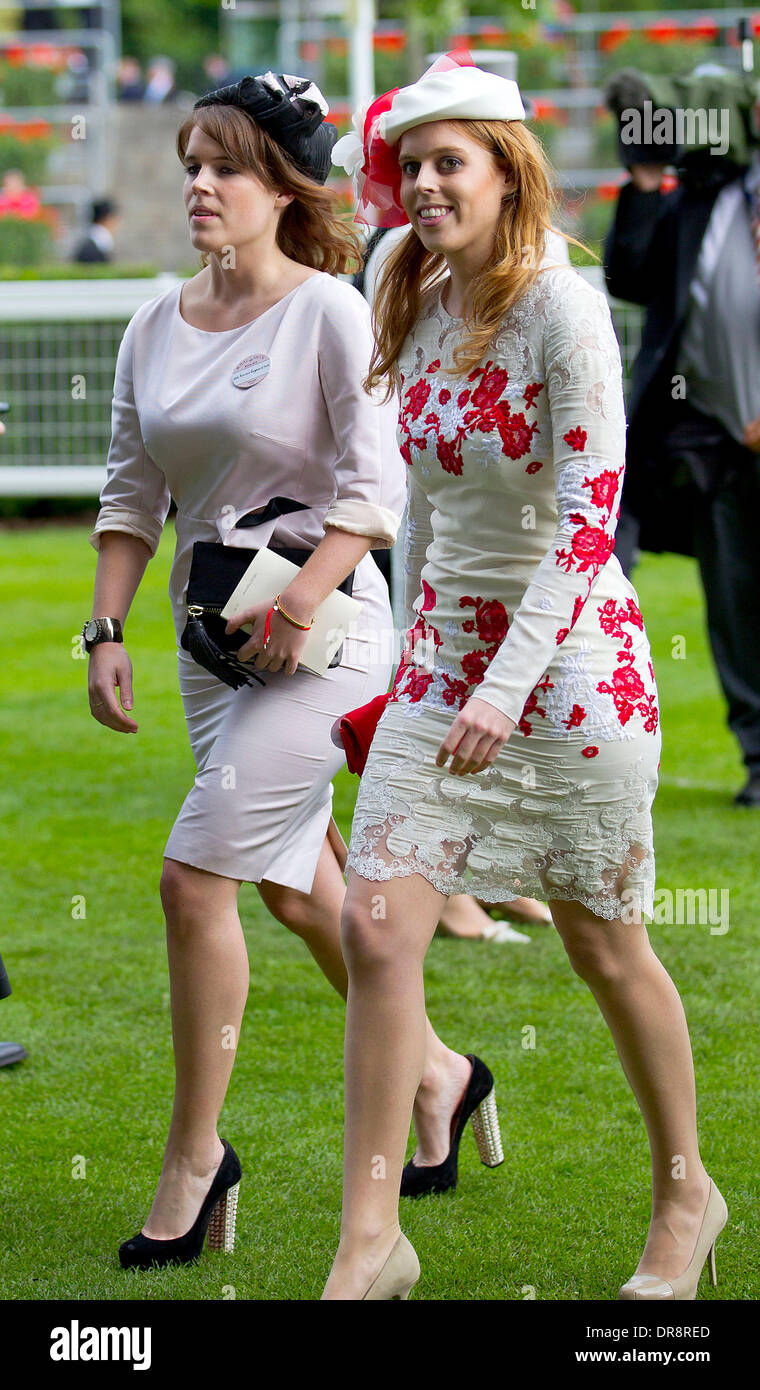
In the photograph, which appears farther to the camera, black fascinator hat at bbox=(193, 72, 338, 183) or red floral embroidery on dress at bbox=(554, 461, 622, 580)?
black fascinator hat at bbox=(193, 72, 338, 183)

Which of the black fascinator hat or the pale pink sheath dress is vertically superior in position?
the black fascinator hat

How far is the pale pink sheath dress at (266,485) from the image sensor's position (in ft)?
10.6

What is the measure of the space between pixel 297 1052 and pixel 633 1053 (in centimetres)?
168

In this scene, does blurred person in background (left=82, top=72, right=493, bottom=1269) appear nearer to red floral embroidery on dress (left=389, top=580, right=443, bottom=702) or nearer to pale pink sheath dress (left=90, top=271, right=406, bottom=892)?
pale pink sheath dress (left=90, top=271, right=406, bottom=892)

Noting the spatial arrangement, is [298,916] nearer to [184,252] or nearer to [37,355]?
[37,355]

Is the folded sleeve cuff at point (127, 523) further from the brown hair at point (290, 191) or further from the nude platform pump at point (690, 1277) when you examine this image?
the nude platform pump at point (690, 1277)

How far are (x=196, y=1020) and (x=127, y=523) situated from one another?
934 millimetres

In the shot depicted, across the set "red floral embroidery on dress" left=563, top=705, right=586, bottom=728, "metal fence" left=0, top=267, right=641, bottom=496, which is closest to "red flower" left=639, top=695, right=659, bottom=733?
"red floral embroidery on dress" left=563, top=705, right=586, bottom=728

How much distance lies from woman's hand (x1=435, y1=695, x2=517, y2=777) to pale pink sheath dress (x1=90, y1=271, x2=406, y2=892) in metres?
0.69

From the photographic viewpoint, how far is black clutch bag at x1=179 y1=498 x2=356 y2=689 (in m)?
3.23

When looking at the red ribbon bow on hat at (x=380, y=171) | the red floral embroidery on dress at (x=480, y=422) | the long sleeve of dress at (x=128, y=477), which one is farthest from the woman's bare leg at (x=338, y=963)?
the red ribbon bow on hat at (x=380, y=171)

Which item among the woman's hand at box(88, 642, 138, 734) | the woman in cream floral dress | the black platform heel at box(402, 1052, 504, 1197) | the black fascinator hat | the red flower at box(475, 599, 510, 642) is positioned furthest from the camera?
the black platform heel at box(402, 1052, 504, 1197)

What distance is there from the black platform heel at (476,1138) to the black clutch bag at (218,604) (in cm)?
98

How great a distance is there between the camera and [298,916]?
3451mm
